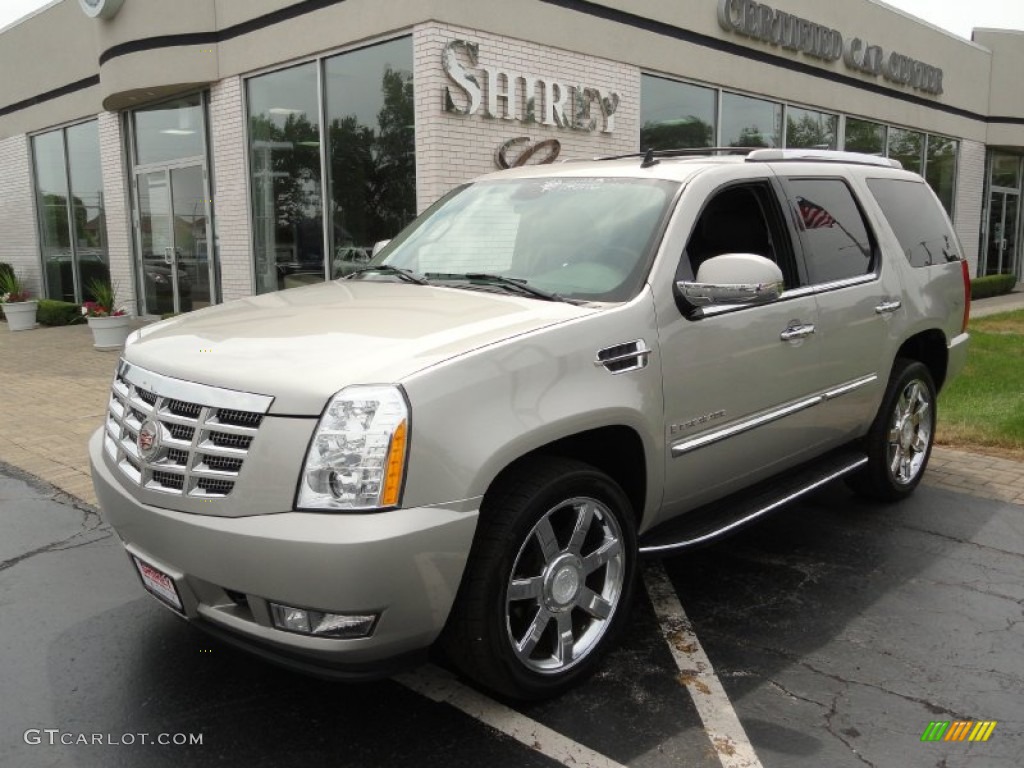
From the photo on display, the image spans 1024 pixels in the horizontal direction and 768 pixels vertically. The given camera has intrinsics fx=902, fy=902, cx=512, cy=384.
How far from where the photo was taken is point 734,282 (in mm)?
3365

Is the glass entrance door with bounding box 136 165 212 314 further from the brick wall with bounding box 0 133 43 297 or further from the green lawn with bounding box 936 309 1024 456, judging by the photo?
the green lawn with bounding box 936 309 1024 456

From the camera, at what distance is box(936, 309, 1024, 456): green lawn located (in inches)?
267

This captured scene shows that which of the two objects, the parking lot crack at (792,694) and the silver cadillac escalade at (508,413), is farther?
the parking lot crack at (792,694)

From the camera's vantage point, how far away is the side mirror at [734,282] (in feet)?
11.0

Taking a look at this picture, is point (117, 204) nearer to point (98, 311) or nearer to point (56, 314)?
point (56, 314)

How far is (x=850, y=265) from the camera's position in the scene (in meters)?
4.60

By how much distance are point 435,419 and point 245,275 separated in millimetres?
10387

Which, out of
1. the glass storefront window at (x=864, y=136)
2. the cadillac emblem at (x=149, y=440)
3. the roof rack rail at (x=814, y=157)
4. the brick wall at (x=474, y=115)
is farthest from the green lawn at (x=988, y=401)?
the glass storefront window at (x=864, y=136)

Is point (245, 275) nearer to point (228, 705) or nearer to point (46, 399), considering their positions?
point (46, 399)

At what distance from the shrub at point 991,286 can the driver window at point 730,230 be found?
56.4 ft

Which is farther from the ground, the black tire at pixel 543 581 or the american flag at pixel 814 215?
the american flag at pixel 814 215

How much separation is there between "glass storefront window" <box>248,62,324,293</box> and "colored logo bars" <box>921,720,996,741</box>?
9.62 m

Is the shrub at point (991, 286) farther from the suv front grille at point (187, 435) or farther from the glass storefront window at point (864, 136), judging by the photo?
the suv front grille at point (187, 435)

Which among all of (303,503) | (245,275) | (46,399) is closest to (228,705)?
(303,503)
